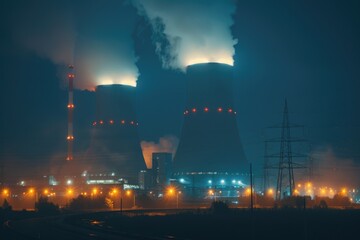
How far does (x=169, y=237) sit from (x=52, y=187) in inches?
2294

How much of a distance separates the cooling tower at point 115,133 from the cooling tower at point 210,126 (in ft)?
36.5

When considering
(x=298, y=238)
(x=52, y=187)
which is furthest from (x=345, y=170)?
(x=298, y=238)

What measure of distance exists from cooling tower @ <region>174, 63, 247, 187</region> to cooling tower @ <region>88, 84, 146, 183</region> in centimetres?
1114

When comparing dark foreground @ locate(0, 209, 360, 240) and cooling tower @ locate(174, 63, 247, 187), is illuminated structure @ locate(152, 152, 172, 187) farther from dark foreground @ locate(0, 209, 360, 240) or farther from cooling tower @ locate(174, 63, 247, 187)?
dark foreground @ locate(0, 209, 360, 240)

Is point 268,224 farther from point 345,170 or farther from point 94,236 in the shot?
point 345,170

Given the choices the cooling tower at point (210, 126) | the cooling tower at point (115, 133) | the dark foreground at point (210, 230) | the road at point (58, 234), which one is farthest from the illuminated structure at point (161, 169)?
the road at point (58, 234)

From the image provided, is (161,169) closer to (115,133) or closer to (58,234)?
(115,133)

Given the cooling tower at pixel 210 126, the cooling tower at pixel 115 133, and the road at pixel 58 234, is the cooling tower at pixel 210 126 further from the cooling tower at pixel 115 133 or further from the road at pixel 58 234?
the road at pixel 58 234

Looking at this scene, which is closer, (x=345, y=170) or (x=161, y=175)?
(x=161, y=175)

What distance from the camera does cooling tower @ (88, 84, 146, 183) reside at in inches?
2741

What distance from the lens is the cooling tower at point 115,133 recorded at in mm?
69625

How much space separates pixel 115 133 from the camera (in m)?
70.2

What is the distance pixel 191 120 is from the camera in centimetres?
6084

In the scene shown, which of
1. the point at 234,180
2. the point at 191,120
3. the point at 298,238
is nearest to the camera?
the point at 298,238
